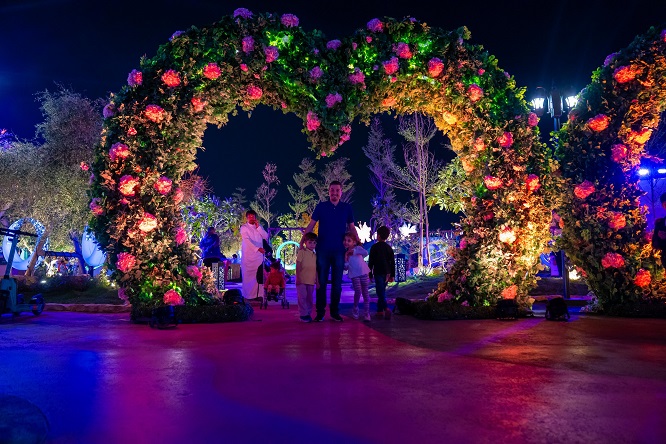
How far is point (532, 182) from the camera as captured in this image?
28.5ft

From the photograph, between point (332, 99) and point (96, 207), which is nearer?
point (96, 207)

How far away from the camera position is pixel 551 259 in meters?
21.2

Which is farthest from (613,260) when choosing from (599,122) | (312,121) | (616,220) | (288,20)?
(288,20)

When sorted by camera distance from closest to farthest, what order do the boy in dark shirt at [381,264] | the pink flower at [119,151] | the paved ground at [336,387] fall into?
the paved ground at [336,387]
the pink flower at [119,151]
the boy in dark shirt at [381,264]

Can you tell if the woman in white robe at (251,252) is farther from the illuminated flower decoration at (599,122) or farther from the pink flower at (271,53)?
the illuminated flower decoration at (599,122)

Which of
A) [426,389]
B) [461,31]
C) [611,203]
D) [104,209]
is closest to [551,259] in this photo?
[611,203]

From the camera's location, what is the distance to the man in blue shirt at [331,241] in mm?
8195

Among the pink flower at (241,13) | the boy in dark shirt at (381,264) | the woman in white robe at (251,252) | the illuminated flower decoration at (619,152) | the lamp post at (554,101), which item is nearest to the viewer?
the pink flower at (241,13)

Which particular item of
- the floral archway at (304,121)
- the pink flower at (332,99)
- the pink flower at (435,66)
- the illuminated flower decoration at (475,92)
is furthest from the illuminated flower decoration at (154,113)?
the illuminated flower decoration at (475,92)

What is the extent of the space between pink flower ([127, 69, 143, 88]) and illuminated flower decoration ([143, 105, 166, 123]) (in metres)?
0.54

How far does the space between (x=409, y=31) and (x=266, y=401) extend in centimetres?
729

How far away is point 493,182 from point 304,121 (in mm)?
3162

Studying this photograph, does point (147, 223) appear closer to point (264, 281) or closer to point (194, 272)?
point (194, 272)

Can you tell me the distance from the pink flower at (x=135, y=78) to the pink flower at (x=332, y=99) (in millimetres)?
2869
